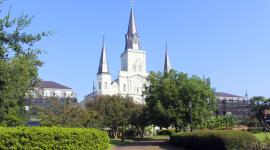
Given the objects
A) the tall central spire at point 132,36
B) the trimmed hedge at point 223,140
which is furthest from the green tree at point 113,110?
the tall central spire at point 132,36

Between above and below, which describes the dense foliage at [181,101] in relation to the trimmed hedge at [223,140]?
above

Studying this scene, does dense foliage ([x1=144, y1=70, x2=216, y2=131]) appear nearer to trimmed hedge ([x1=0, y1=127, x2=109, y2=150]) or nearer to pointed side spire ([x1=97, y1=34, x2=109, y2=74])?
trimmed hedge ([x1=0, y1=127, x2=109, y2=150])

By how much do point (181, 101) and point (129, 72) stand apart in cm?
9982

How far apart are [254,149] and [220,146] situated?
680 centimetres

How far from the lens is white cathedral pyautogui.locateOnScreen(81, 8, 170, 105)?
463 feet

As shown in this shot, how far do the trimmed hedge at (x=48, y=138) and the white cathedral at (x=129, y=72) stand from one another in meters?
118

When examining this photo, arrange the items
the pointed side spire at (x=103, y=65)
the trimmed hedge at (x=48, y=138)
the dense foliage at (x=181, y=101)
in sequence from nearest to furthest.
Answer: the trimmed hedge at (x=48, y=138) < the dense foliage at (x=181, y=101) < the pointed side spire at (x=103, y=65)

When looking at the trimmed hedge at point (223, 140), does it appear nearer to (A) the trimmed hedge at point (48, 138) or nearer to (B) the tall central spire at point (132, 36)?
(A) the trimmed hedge at point (48, 138)

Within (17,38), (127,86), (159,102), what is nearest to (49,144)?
(17,38)

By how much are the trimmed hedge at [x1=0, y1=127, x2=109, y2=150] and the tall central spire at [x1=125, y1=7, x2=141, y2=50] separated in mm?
125674

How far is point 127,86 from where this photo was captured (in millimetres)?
145625

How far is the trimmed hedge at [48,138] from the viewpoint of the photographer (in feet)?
56.5

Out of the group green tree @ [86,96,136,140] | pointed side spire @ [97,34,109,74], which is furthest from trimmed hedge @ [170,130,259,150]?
pointed side spire @ [97,34,109,74]

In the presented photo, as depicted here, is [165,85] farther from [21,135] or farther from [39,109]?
[21,135]
